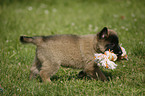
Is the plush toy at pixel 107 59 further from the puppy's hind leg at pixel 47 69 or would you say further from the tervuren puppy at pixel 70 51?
the puppy's hind leg at pixel 47 69

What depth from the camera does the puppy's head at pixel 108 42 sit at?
11.4 ft

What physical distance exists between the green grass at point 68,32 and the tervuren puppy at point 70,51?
0.22m

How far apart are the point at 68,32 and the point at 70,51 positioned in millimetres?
2437

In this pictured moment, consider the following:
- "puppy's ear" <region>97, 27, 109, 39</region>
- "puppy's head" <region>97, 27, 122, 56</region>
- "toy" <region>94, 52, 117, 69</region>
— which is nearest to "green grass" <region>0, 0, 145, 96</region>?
"toy" <region>94, 52, 117, 69</region>

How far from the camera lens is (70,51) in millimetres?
3623

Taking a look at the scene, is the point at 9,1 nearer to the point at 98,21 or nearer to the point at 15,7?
the point at 15,7

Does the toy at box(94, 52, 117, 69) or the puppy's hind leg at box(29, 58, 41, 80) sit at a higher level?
the toy at box(94, 52, 117, 69)

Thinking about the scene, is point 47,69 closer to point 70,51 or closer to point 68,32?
point 70,51

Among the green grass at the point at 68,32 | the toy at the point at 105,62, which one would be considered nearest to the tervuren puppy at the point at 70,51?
the green grass at the point at 68,32

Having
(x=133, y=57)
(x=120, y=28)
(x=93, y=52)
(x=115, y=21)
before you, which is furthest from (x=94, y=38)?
(x=115, y=21)

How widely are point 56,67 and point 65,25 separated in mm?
3452

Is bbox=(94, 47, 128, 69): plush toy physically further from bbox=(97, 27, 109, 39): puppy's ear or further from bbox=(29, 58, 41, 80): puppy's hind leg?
bbox=(29, 58, 41, 80): puppy's hind leg

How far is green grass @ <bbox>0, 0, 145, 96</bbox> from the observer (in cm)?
317

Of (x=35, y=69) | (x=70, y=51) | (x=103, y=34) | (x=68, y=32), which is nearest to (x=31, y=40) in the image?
(x=35, y=69)
